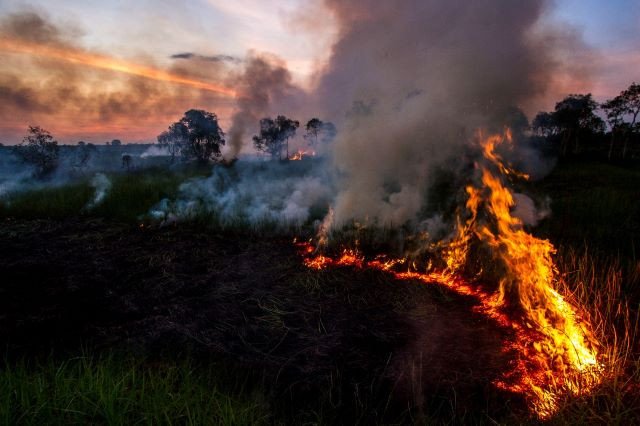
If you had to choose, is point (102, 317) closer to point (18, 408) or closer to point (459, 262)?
point (18, 408)

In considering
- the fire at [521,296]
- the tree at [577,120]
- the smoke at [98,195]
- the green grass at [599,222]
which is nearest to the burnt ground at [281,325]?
the fire at [521,296]

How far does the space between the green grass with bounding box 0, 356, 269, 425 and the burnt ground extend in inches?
14.1

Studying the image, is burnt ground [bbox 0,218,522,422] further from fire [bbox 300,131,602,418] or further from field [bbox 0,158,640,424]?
fire [bbox 300,131,602,418]

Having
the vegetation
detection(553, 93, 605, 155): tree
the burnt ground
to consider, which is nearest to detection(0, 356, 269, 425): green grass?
the vegetation

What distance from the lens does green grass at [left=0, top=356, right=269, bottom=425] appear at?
8.11ft

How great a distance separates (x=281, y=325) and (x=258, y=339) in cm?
35

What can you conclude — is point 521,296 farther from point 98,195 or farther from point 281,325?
point 98,195

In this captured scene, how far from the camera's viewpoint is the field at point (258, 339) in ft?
8.74

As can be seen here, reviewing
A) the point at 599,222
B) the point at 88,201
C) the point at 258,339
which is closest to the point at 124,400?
the point at 258,339

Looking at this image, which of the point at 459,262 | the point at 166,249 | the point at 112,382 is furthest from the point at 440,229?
the point at 112,382

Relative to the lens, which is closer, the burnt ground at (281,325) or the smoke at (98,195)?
the burnt ground at (281,325)

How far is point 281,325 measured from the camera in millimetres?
4074

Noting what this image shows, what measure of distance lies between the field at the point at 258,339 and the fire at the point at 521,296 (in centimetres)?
15

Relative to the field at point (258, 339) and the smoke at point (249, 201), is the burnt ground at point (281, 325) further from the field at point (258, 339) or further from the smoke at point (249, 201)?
the smoke at point (249, 201)
